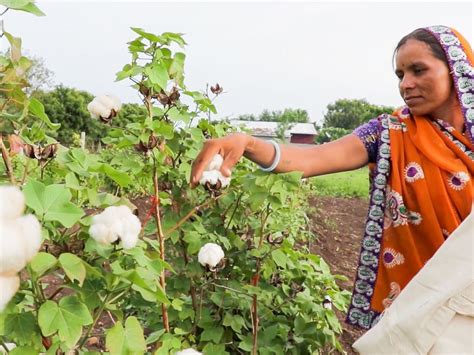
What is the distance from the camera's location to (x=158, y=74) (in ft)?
4.38

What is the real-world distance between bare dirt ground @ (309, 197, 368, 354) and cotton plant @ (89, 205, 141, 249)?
7.92 feet

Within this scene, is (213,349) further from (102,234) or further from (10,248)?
(10,248)

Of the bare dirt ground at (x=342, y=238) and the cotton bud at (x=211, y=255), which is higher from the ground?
the cotton bud at (x=211, y=255)

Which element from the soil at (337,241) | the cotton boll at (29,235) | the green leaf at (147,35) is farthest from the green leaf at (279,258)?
the cotton boll at (29,235)

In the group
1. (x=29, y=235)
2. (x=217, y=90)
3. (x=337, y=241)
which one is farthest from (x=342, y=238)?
(x=29, y=235)

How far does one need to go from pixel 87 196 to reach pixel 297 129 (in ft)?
181

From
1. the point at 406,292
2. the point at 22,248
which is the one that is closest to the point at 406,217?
the point at 406,292

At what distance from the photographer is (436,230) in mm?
1485

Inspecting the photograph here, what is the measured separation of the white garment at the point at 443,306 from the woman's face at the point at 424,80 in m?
0.62

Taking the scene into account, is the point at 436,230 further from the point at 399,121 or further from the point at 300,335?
the point at 300,335

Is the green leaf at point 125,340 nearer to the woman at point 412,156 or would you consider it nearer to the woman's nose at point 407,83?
the woman at point 412,156

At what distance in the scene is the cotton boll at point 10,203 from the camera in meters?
0.40

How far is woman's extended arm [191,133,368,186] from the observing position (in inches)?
53.5

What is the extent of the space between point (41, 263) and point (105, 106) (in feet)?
1.87
